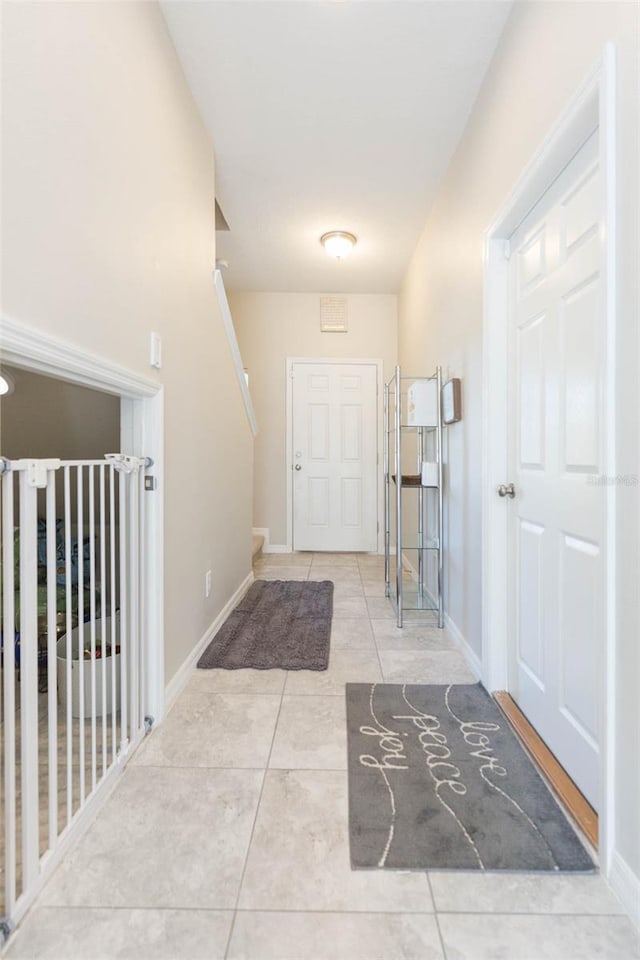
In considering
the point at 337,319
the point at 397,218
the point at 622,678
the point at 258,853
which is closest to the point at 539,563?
the point at 622,678

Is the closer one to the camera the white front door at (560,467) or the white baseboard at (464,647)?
the white front door at (560,467)

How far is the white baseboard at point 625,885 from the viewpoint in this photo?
2.95ft

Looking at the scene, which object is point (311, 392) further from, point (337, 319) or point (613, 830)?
point (613, 830)

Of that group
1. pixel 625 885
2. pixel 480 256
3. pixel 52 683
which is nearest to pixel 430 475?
pixel 480 256

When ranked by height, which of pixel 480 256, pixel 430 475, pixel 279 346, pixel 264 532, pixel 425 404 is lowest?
pixel 264 532

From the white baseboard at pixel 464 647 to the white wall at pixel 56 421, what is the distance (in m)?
1.97

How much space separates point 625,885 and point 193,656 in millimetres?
1613

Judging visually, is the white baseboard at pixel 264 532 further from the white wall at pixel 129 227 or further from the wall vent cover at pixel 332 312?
the wall vent cover at pixel 332 312

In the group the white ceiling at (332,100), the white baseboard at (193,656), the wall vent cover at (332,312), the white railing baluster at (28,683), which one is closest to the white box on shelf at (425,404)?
the white ceiling at (332,100)

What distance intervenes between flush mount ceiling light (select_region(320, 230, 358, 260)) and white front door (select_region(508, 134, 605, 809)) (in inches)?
75.1

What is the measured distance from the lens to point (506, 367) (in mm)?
1773

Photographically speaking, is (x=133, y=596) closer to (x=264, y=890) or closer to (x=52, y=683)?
(x=52, y=683)

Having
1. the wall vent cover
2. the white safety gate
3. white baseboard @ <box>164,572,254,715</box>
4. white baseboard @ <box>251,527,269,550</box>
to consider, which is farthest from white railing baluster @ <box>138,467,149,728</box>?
the wall vent cover

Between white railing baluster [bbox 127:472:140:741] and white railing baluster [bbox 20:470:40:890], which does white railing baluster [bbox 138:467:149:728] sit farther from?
white railing baluster [bbox 20:470:40:890]
